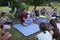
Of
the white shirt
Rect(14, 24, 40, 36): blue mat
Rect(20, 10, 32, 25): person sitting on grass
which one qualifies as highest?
the white shirt

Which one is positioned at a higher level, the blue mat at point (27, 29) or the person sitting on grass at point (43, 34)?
the person sitting on grass at point (43, 34)

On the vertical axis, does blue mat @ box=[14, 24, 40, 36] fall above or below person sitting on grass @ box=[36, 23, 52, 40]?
below

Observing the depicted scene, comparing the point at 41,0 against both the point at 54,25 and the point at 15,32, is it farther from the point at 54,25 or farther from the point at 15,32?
the point at 54,25

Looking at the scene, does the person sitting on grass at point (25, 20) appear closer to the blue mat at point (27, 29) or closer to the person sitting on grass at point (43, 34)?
the blue mat at point (27, 29)

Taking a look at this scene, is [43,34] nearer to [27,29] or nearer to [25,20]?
[27,29]

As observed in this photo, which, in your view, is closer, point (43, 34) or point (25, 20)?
point (43, 34)

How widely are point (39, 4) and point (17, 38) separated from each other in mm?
11206

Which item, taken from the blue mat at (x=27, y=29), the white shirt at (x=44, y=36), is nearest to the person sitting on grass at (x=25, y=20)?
the blue mat at (x=27, y=29)

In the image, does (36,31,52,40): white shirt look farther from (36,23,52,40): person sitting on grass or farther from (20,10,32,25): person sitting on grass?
(20,10,32,25): person sitting on grass

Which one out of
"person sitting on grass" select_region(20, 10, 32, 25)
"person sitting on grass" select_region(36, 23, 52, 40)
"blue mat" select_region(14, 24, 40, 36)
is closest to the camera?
"person sitting on grass" select_region(36, 23, 52, 40)

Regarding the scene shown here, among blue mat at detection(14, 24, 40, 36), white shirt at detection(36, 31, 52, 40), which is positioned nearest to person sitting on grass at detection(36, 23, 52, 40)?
white shirt at detection(36, 31, 52, 40)

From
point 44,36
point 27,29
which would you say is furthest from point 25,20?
point 44,36

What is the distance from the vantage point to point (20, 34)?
273 inches

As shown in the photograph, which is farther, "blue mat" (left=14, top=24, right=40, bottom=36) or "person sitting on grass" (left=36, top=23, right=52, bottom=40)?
"blue mat" (left=14, top=24, right=40, bottom=36)
